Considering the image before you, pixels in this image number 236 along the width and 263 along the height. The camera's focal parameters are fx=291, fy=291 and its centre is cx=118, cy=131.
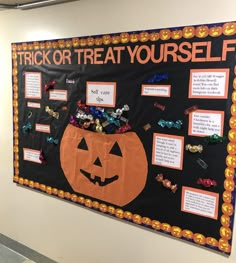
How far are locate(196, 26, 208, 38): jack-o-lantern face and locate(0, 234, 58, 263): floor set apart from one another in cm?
217

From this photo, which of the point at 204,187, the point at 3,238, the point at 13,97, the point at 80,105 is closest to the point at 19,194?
the point at 3,238

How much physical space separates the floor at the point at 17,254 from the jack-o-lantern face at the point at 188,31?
213cm

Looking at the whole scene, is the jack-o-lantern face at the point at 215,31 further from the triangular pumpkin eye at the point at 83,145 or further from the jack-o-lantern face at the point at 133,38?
the triangular pumpkin eye at the point at 83,145

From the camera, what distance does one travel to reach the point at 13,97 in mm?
2629

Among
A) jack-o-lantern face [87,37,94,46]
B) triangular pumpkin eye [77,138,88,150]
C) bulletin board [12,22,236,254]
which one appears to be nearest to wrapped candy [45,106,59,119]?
bulletin board [12,22,236,254]

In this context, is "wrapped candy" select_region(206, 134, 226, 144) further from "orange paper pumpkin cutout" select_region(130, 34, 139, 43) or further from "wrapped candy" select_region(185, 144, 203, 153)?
"orange paper pumpkin cutout" select_region(130, 34, 139, 43)

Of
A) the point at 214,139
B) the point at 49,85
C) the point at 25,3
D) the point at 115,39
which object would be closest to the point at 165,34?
the point at 115,39

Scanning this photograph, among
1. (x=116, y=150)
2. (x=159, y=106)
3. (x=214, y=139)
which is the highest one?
(x=159, y=106)

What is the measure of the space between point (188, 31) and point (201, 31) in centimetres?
8

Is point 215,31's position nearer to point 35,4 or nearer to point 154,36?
point 154,36

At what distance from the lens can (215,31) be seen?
1.59 metres

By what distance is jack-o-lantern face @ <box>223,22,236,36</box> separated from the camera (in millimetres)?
1539

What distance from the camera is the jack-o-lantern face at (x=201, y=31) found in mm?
1621

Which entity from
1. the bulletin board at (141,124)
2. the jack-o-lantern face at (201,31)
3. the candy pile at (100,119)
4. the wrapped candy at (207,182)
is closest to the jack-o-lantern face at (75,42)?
the bulletin board at (141,124)
